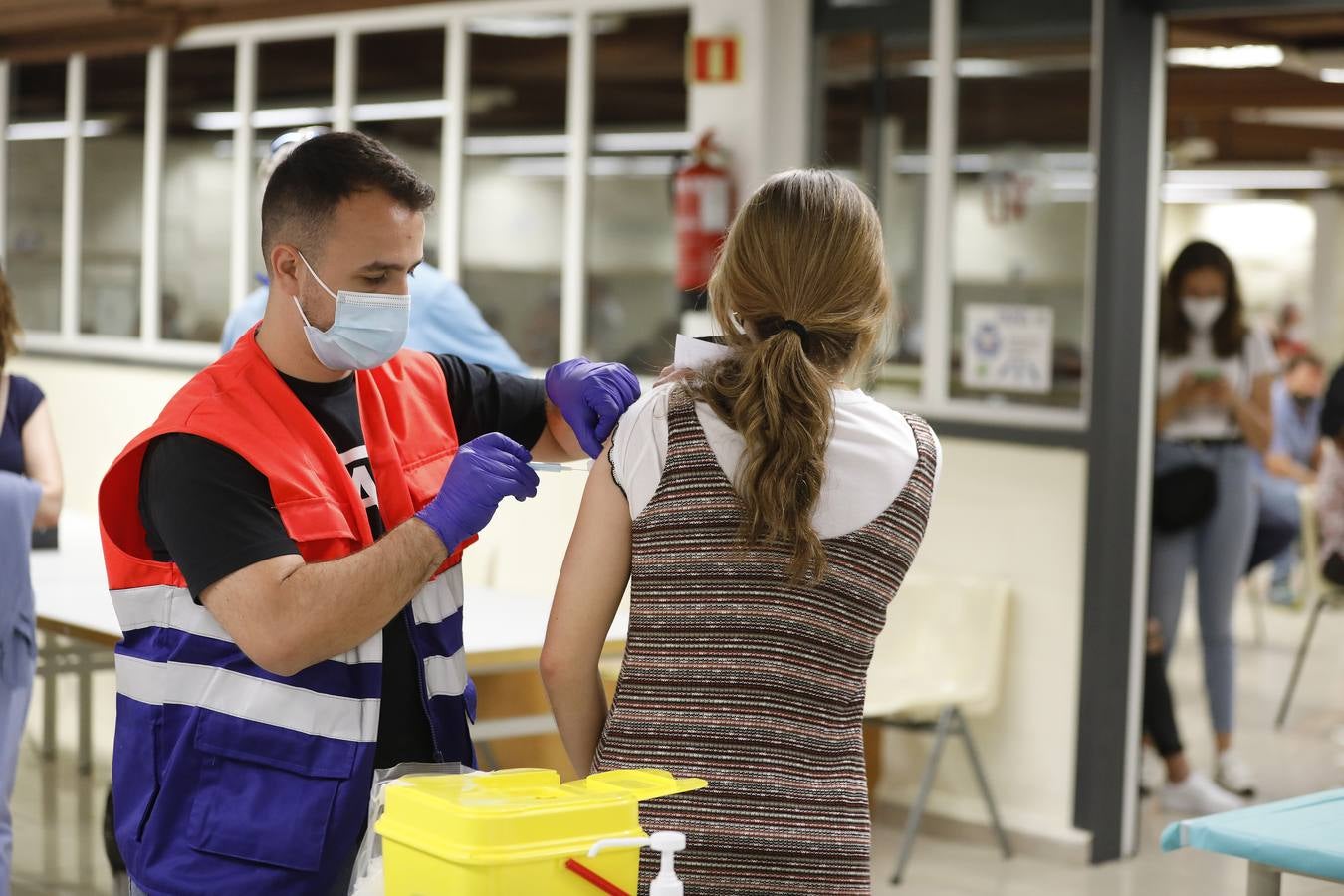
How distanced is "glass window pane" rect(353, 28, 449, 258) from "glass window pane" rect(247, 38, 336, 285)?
23cm

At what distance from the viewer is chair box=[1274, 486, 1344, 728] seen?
608 cm

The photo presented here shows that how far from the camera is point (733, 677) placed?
5.65 feet

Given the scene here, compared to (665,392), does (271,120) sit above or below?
above

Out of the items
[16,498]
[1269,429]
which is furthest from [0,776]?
[1269,429]

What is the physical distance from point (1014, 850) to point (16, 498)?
121 inches

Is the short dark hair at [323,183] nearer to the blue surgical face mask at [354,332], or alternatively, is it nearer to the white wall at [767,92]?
the blue surgical face mask at [354,332]

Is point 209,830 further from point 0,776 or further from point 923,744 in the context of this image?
point 923,744

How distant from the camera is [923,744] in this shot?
504cm

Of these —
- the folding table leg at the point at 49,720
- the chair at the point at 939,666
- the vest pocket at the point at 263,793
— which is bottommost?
the folding table leg at the point at 49,720

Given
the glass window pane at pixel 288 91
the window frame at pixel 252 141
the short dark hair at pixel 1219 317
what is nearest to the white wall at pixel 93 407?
the window frame at pixel 252 141

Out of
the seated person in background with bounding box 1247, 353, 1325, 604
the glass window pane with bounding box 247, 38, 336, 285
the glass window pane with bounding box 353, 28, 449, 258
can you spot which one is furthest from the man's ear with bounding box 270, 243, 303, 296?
the seated person in background with bounding box 1247, 353, 1325, 604

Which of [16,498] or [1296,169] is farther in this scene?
[1296,169]

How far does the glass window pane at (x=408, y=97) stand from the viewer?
21.5 feet

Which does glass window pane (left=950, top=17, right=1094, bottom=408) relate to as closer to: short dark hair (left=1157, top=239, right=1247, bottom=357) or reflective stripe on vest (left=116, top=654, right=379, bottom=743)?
short dark hair (left=1157, top=239, right=1247, bottom=357)
